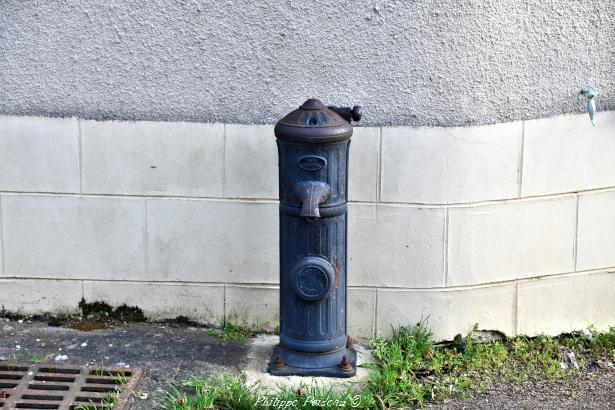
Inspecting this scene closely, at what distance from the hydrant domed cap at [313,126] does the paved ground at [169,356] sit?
1123mm

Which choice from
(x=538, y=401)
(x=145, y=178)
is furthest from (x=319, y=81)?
(x=538, y=401)

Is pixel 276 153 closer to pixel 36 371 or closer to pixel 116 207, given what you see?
pixel 116 207

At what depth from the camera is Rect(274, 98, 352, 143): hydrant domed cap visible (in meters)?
3.98

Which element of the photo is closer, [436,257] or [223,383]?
[223,383]

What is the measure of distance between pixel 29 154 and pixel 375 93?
1.72m

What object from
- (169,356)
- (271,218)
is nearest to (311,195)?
(271,218)

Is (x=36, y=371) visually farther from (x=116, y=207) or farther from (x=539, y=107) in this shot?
(x=539, y=107)

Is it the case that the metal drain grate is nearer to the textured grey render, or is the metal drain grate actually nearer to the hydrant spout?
the hydrant spout

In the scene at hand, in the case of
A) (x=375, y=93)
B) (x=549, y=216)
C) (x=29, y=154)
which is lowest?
(x=549, y=216)

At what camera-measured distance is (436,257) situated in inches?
178

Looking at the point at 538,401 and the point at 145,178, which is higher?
the point at 145,178

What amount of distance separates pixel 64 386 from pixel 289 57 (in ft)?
5.96

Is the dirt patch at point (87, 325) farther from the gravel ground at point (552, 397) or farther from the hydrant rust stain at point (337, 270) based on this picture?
the gravel ground at point (552, 397)

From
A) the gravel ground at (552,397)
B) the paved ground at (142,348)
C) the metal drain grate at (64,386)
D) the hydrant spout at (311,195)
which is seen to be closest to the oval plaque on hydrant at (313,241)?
the hydrant spout at (311,195)
